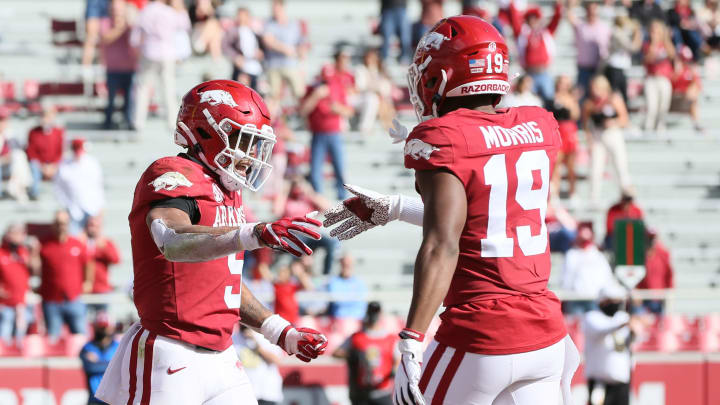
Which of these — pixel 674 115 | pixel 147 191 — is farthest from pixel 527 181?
pixel 674 115

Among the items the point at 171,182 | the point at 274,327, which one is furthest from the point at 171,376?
the point at 171,182

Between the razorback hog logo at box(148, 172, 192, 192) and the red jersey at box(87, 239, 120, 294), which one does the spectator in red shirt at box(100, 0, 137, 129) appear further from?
the razorback hog logo at box(148, 172, 192, 192)

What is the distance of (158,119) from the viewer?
1533cm

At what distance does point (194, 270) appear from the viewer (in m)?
4.81

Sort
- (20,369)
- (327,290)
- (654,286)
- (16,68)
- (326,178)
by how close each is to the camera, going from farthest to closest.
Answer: (16,68) < (326,178) < (654,286) < (327,290) < (20,369)

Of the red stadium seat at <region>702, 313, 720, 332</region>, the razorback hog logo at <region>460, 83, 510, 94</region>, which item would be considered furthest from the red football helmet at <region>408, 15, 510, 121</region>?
the red stadium seat at <region>702, 313, 720, 332</region>

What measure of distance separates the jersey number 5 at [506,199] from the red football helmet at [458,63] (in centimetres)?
31

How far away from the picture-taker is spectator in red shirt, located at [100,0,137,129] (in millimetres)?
14195

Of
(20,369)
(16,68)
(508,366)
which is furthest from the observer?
(16,68)

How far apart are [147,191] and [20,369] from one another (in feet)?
20.1

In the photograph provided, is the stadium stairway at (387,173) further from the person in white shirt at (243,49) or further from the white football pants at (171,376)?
the white football pants at (171,376)

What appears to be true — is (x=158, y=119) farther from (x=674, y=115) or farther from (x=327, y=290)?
(x=674, y=115)

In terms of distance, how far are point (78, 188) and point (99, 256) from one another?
1208mm

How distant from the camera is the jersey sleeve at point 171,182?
460 cm
